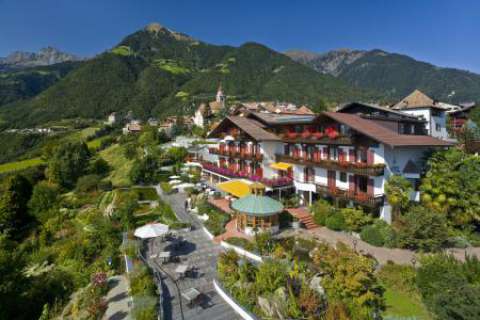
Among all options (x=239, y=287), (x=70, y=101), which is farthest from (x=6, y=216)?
(x=70, y=101)

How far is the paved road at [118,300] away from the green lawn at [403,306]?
14535mm

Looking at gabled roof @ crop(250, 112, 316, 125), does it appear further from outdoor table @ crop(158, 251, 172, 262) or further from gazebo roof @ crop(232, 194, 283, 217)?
outdoor table @ crop(158, 251, 172, 262)

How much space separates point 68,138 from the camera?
10900 centimetres

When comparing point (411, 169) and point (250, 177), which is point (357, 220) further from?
point (250, 177)

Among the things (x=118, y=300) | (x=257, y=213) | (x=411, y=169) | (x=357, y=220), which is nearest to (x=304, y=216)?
(x=357, y=220)

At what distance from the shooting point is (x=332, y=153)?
92.2ft

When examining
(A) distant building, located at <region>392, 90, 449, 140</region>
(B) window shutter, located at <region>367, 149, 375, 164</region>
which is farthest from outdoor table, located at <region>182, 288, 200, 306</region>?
(A) distant building, located at <region>392, 90, 449, 140</region>

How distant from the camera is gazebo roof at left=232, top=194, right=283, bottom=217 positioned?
74.9 feet

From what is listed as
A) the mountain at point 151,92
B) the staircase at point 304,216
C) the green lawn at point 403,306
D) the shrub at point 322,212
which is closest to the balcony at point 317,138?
the shrub at point 322,212

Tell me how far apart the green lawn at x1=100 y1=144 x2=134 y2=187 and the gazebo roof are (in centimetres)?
3382

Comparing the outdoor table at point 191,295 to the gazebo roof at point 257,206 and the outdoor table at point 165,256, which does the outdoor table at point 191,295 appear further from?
the gazebo roof at point 257,206

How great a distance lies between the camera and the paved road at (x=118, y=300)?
14797mm

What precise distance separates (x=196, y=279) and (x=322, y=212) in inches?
580

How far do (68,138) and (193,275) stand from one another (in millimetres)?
116224
